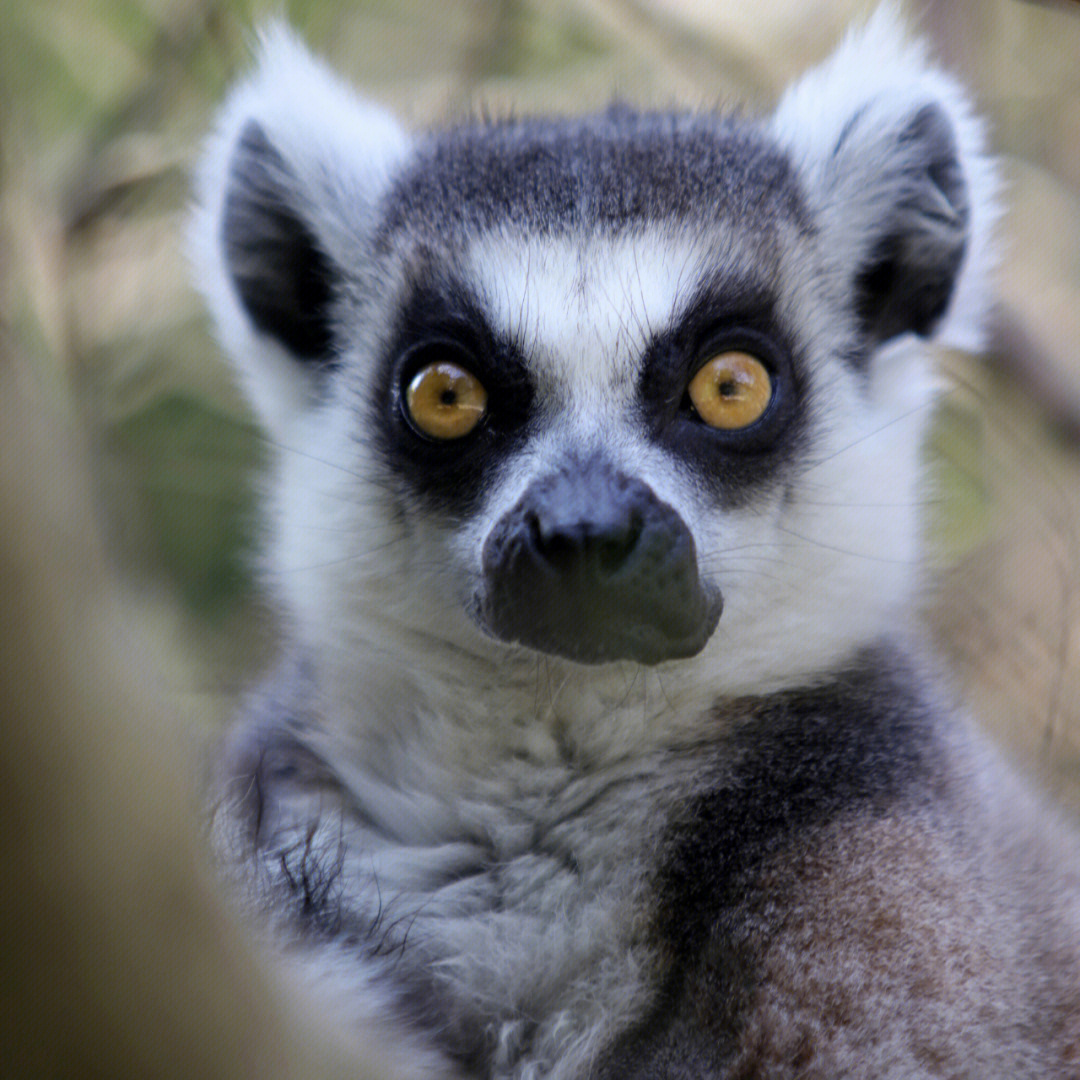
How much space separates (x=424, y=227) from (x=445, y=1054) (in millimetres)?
1178

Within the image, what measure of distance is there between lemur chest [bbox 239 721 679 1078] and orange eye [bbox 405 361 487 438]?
476mm

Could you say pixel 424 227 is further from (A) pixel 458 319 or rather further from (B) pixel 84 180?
(B) pixel 84 180

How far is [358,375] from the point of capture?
187 centimetres

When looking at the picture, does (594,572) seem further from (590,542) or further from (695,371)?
(695,371)

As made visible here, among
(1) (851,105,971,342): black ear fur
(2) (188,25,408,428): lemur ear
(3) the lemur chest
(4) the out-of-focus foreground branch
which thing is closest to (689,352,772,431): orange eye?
(1) (851,105,971,342): black ear fur

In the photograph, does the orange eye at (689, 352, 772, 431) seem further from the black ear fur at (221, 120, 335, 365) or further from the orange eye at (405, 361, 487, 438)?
the black ear fur at (221, 120, 335, 365)

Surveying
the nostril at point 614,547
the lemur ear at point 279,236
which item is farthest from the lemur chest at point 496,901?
the lemur ear at point 279,236

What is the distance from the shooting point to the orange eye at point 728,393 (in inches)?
65.2

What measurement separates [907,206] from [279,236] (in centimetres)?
100

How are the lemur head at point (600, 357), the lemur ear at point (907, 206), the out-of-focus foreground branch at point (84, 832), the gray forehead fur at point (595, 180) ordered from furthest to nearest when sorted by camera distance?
the lemur ear at point (907, 206) < the gray forehead fur at point (595, 180) < the lemur head at point (600, 357) < the out-of-focus foreground branch at point (84, 832)

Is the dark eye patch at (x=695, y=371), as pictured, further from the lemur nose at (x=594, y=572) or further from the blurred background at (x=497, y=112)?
the blurred background at (x=497, y=112)

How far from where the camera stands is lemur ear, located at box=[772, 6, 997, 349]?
6.17 feet

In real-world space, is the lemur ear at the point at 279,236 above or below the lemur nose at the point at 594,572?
above

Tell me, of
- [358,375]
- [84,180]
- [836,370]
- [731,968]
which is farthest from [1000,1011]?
[84,180]
